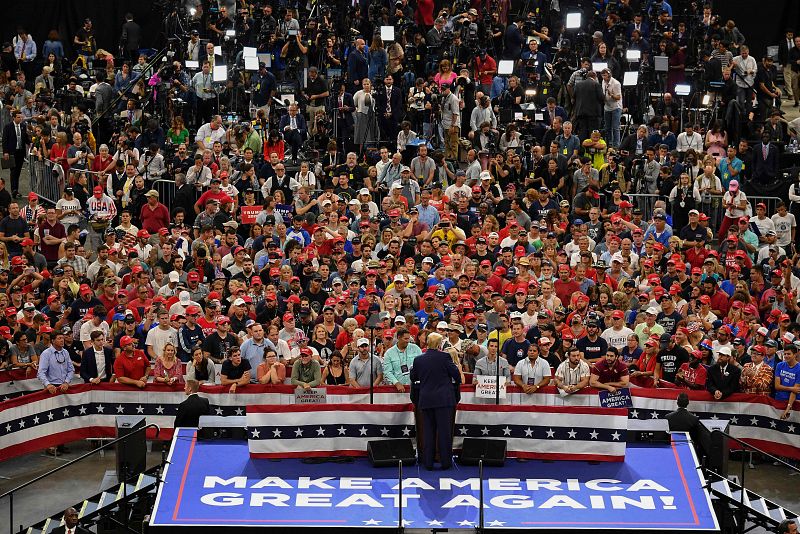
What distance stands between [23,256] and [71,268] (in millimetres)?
1649

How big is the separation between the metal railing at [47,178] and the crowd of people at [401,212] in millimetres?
221

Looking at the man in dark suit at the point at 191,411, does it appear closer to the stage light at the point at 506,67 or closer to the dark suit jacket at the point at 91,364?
the dark suit jacket at the point at 91,364

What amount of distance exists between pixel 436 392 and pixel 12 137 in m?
15.3

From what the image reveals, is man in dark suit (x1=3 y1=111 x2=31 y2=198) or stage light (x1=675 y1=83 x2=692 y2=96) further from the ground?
stage light (x1=675 y1=83 x2=692 y2=96)

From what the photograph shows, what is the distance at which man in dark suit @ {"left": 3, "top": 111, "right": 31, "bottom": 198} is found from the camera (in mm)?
28547

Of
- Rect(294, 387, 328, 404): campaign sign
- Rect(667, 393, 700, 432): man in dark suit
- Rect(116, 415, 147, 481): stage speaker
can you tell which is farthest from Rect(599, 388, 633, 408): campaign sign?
Rect(116, 415, 147, 481): stage speaker

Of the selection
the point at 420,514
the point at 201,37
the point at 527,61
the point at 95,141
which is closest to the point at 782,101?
the point at 527,61

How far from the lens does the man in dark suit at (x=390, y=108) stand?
2847 cm

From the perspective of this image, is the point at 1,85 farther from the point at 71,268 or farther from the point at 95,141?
the point at 71,268

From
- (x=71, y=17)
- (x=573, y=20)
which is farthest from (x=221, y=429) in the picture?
(x=71, y=17)

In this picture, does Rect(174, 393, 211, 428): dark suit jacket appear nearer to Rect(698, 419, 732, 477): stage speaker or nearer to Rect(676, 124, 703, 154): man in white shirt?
Rect(698, 419, 732, 477): stage speaker

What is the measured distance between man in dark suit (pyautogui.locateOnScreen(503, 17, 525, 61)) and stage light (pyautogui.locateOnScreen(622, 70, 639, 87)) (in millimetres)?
2831

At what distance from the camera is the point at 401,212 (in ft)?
81.2

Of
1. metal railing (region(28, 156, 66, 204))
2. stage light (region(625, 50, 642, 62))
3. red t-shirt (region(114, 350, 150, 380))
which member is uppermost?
stage light (region(625, 50, 642, 62))
